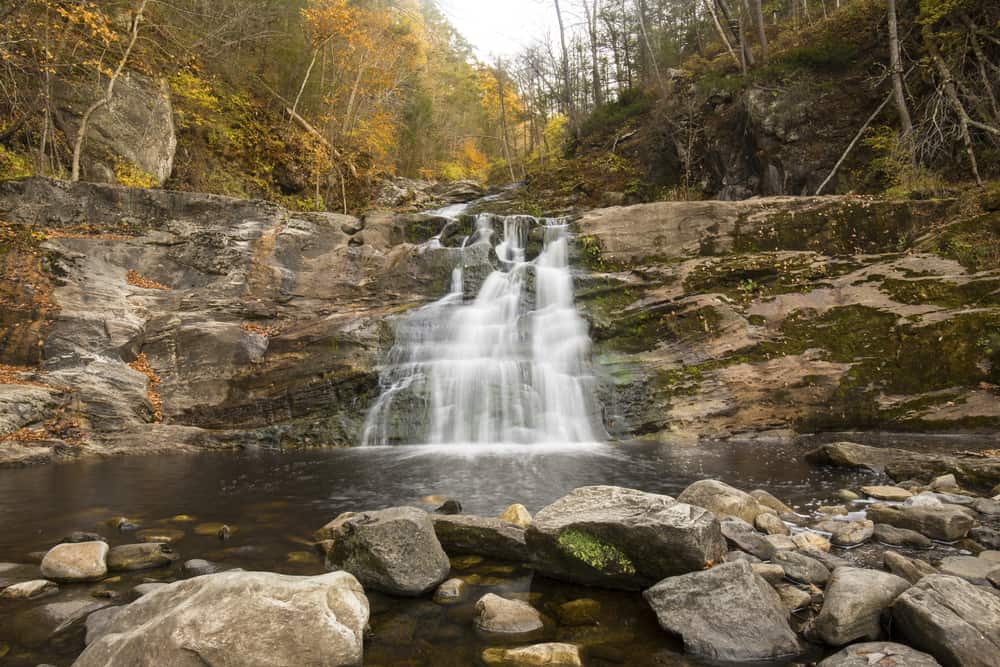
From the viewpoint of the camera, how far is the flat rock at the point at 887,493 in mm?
5229

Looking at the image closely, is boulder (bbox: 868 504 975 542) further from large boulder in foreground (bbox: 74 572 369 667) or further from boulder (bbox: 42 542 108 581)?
boulder (bbox: 42 542 108 581)

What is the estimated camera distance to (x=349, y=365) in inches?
436

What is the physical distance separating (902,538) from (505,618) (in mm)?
3333

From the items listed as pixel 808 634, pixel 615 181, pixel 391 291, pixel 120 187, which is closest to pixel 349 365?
pixel 391 291

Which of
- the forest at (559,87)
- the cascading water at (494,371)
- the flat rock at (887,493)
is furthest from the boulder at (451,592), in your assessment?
the forest at (559,87)

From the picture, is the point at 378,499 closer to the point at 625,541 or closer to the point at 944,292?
the point at 625,541

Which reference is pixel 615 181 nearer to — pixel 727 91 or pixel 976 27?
pixel 727 91

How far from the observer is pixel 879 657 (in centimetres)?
241

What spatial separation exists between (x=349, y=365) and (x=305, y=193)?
13114mm

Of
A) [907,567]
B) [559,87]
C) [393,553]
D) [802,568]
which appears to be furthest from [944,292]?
[559,87]

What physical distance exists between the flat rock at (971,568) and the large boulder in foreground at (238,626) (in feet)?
12.5

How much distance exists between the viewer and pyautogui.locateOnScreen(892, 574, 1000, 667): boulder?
236 centimetres

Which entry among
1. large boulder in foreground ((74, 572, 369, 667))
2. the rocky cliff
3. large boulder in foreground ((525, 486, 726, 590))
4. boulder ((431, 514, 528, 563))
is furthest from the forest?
large boulder in foreground ((74, 572, 369, 667))

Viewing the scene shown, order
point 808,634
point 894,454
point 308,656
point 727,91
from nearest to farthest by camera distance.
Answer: point 308,656 → point 808,634 → point 894,454 → point 727,91
